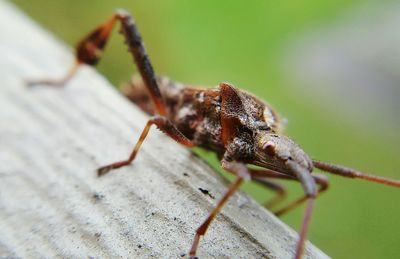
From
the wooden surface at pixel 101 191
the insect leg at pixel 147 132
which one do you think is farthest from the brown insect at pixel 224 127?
the wooden surface at pixel 101 191

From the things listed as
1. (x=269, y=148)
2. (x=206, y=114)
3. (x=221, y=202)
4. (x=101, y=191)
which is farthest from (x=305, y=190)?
(x=206, y=114)

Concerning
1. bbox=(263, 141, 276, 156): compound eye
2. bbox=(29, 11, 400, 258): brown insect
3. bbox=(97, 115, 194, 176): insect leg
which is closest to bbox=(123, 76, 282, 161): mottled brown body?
bbox=(29, 11, 400, 258): brown insect

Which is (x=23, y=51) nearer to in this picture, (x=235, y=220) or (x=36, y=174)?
(x=36, y=174)

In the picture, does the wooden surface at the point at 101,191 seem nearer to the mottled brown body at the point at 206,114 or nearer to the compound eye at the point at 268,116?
the mottled brown body at the point at 206,114

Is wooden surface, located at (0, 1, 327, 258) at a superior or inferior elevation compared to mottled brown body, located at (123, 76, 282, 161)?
inferior

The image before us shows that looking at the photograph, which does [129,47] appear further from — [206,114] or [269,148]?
[269,148]

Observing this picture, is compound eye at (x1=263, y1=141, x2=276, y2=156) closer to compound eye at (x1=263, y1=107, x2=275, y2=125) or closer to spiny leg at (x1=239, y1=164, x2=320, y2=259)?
spiny leg at (x1=239, y1=164, x2=320, y2=259)
